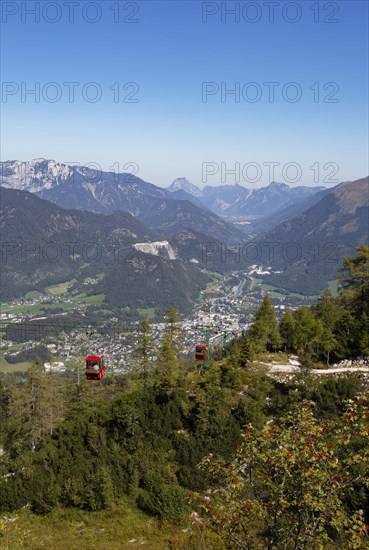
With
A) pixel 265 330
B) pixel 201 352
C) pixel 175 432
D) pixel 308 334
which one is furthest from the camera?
pixel 265 330

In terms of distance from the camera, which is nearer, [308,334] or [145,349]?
[145,349]

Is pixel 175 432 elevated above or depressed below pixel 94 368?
below

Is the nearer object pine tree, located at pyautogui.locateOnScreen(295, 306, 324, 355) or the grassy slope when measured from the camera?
the grassy slope

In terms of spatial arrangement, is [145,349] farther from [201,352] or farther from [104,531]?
[104,531]

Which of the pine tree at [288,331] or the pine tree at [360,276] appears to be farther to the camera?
the pine tree at [288,331]

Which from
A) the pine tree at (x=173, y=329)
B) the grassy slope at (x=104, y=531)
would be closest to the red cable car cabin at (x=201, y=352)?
the pine tree at (x=173, y=329)

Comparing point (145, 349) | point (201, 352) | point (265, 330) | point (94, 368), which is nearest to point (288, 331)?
point (265, 330)

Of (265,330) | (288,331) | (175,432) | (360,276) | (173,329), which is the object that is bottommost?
(175,432)

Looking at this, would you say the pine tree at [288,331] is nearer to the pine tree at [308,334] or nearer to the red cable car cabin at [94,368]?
the pine tree at [308,334]

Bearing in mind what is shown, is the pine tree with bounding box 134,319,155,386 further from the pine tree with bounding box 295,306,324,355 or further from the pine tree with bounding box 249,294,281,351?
the pine tree with bounding box 295,306,324,355

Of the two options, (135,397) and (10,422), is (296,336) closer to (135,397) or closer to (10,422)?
(135,397)

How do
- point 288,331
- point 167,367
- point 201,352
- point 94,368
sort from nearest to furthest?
1. point 94,368
2. point 201,352
3. point 167,367
4. point 288,331

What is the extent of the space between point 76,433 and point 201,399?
13.6 meters

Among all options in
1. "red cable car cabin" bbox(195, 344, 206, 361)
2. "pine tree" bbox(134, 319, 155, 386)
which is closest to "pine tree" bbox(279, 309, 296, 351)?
"red cable car cabin" bbox(195, 344, 206, 361)
